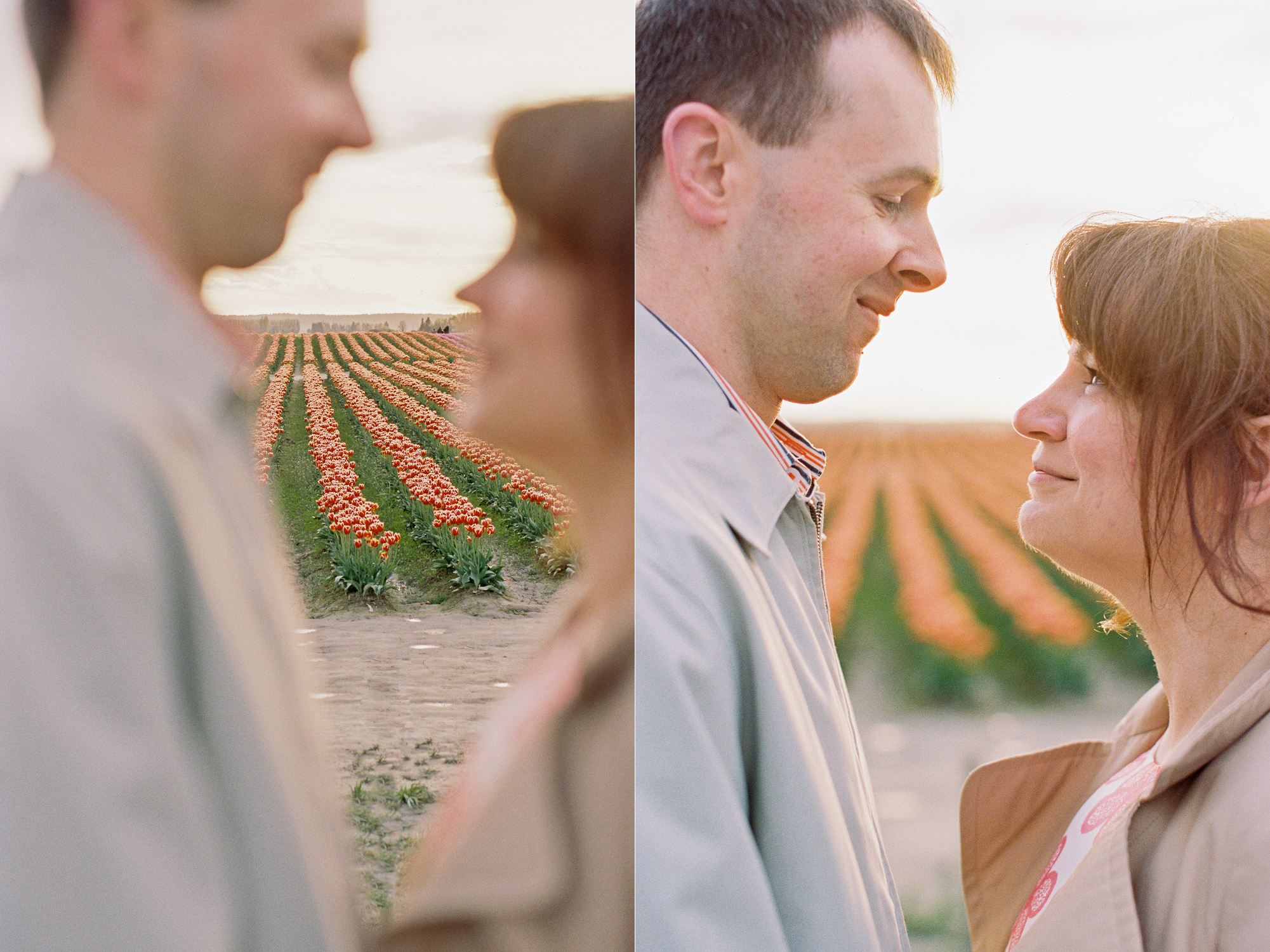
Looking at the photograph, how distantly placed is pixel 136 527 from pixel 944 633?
1.27 metres

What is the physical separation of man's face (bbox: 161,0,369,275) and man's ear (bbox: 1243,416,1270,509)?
1307 millimetres

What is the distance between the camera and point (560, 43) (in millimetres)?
1479

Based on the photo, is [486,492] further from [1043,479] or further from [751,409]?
[1043,479]

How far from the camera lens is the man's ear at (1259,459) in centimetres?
135

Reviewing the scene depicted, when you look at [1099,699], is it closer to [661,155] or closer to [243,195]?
[661,155]

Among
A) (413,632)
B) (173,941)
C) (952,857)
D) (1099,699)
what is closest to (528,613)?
(413,632)

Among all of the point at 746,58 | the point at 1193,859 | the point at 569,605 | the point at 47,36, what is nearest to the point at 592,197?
the point at 746,58

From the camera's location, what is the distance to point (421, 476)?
5.10 feet

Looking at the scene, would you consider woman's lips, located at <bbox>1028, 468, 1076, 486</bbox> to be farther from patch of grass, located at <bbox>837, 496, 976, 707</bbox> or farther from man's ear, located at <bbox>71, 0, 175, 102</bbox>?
man's ear, located at <bbox>71, 0, 175, 102</bbox>

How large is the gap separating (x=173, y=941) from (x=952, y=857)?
120 cm

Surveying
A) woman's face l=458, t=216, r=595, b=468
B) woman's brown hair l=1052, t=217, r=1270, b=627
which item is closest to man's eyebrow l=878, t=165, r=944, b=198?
woman's brown hair l=1052, t=217, r=1270, b=627

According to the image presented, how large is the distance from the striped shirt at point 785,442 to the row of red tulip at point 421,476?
41cm

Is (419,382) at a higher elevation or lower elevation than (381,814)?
higher

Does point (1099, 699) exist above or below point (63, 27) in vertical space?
below
